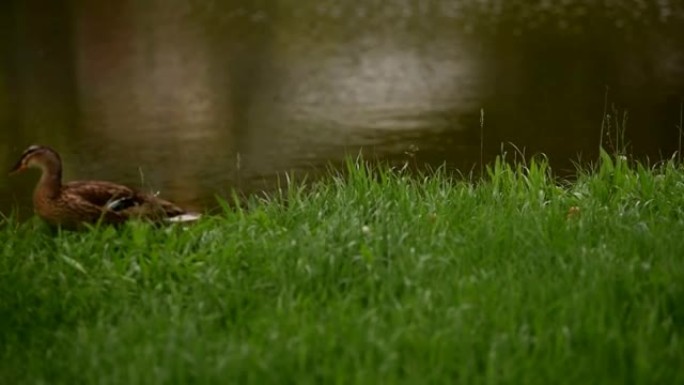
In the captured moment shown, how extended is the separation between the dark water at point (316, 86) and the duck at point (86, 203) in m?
2.01

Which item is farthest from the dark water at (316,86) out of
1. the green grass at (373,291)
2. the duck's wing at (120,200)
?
the green grass at (373,291)

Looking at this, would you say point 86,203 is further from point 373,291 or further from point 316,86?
point 316,86

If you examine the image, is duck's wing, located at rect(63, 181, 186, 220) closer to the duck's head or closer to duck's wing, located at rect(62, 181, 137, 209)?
duck's wing, located at rect(62, 181, 137, 209)

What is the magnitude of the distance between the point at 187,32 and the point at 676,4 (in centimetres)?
840

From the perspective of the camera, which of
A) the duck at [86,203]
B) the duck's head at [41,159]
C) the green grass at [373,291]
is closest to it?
the green grass at [373,291]

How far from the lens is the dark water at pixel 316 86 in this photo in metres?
11.1

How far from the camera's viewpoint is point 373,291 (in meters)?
4.70

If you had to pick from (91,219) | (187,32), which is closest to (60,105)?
(187,32)

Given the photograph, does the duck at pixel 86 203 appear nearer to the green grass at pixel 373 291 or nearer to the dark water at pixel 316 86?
the green grass at pixel 373 291

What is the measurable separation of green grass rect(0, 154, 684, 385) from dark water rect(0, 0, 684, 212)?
106 inches

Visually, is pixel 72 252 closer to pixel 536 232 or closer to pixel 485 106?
pixel 536 232

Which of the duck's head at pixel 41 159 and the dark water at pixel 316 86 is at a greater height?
the duck's head at pixel 41 159

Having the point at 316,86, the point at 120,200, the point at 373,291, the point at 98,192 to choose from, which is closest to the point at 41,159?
the point at 98,192

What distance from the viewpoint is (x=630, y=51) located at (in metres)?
15.9
